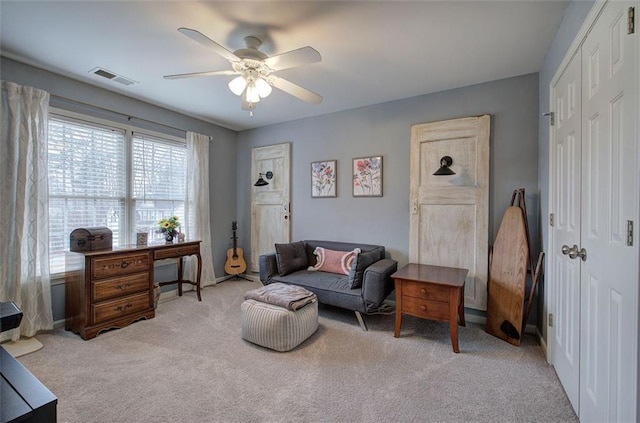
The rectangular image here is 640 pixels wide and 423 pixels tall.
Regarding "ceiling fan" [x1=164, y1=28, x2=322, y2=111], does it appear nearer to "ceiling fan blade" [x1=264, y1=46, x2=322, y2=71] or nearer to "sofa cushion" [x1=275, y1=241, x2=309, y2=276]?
"ceiling fan blade" [x1=264, y1=46, x2=322, y2=71]

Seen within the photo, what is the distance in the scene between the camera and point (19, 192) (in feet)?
7.99

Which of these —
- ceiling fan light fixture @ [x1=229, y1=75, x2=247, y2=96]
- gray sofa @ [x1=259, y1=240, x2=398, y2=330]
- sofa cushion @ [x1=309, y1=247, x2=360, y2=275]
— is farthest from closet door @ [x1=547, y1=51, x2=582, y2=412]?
ceiling fan light fixture @ [x1=229, y1=75, x2=247, y2=96]

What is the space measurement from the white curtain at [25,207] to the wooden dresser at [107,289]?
0.23 metres

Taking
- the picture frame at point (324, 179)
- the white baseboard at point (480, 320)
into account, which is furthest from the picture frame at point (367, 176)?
the white baseboard at point (480, 320)

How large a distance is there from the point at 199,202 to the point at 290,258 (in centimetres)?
170

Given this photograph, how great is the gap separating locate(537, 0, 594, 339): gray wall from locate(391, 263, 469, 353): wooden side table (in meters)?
0.72

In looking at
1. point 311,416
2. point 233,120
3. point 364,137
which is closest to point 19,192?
point 233,120

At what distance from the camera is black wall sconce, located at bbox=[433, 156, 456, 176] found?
2.75m

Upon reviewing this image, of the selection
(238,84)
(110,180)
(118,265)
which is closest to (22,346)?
(118,265)

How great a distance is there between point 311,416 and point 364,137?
301 cm

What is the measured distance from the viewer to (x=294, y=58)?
6.08 ft

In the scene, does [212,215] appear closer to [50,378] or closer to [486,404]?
[50,378]

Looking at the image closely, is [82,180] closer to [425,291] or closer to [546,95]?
[425,291]

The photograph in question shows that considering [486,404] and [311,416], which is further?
[486,404]
